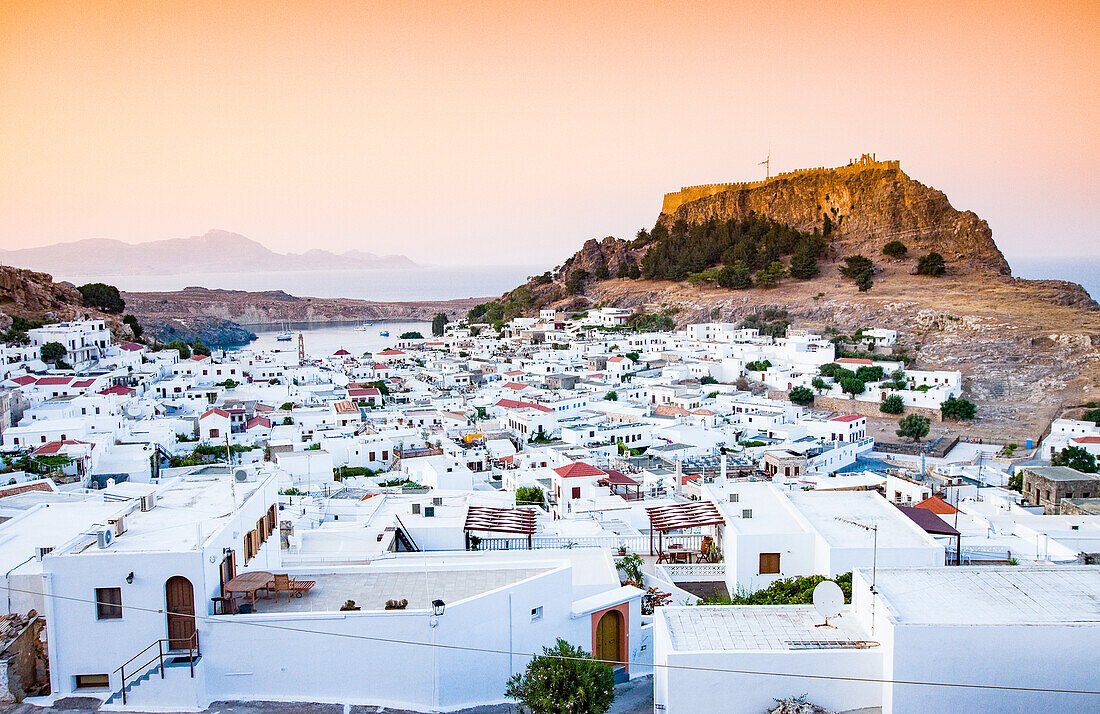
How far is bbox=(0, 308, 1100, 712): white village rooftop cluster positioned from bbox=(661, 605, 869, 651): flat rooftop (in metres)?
0.02

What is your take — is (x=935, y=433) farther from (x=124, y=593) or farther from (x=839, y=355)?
(x=124, y=593)

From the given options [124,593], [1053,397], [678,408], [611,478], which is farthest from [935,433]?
[124,593]

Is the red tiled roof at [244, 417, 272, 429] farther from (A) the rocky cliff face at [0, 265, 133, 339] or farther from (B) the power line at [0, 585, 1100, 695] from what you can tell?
(A) the rocky cliff face at [0, 265, 133, 339]

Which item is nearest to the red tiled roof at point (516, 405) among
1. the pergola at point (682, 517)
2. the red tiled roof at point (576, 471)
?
the red tiled roof at point (576, 471)

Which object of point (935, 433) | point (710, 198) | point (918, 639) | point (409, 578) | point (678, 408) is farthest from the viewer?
point (710, 198)

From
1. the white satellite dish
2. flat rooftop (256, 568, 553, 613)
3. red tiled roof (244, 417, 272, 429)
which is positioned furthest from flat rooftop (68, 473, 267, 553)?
red tiled roof (244, 417, 272, 429)

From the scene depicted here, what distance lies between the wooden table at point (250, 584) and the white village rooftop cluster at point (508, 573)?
25mm

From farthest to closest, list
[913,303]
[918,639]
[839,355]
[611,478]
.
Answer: [913,303], [839,355], [611,478], [918,639]

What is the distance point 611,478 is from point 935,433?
16764 millimetres

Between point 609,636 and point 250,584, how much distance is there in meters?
2.66

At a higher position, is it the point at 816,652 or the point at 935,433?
the point at 816,652

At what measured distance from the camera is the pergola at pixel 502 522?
8.26 meters

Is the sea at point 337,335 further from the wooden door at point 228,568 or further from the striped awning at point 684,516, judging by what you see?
the wooden door at point 228,568

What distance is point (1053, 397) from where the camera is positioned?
1169 inches
